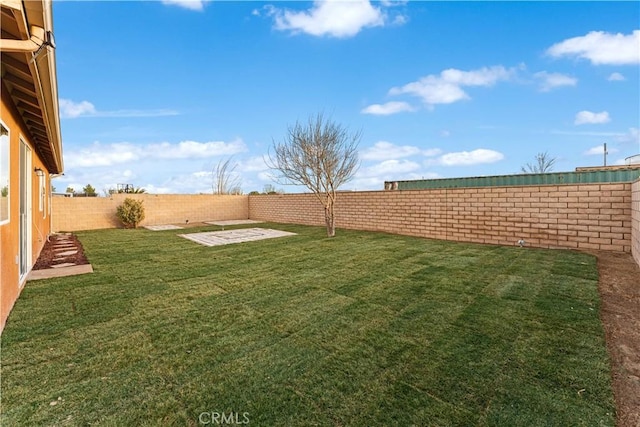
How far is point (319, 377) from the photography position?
85.2 inches

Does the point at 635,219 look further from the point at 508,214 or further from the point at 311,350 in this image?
the point at 311,350

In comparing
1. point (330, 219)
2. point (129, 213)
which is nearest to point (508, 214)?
point (330, 219)

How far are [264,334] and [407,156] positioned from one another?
1543cm

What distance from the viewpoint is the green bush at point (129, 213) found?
13.9 metres

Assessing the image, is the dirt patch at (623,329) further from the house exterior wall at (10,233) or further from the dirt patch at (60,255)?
the dirt patch at (60,255)

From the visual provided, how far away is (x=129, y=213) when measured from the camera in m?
13.9

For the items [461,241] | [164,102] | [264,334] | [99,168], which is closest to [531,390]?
[264,334]

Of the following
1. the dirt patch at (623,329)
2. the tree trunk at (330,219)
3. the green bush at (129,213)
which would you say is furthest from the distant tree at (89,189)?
the dirt patch at (623,329)

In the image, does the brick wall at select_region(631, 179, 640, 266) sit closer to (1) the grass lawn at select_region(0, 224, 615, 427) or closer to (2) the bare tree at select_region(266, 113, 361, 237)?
(1) the grass lawn at select_region(0, 224, 615, 427)

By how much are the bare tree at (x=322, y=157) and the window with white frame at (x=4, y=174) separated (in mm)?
7521

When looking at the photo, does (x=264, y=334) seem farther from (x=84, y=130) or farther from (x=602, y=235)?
(x=84, y=130)

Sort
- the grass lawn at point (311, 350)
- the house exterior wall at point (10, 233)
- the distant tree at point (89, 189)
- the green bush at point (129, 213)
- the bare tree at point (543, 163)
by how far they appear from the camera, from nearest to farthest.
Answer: the grass lawn at point (311, 350)
the house exterior wall at point (10, 233)
the green bush at point (129, 213)
the distant tree at point (89, 189)
the bare tree at point (543, 163)

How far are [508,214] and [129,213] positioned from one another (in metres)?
15.0

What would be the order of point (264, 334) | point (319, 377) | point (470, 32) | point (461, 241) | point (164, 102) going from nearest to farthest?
point (319, 377) → point (264, 334) → point (461, 241) → point (470, 32) → point (164, 102)
